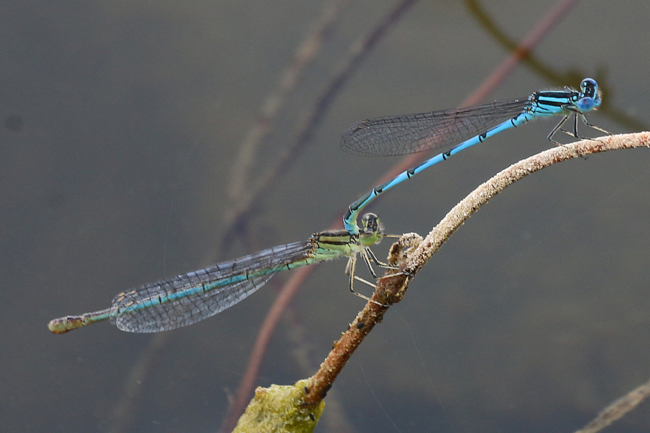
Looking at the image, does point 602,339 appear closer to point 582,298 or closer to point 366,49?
point 582,298

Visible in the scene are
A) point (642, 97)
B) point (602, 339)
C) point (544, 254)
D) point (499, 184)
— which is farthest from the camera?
point (642, 97)

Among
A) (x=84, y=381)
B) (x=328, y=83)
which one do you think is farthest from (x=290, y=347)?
(x=328, y=83)

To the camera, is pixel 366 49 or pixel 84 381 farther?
pixel 366 49

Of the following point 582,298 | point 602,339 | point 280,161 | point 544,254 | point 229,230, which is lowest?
point 602,339

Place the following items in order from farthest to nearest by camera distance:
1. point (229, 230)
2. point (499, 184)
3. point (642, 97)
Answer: point (229, 230)
point (642, 97)
point (499, 184)

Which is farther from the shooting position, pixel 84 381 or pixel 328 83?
pixel 328 83

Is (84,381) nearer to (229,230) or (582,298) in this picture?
(229,230)

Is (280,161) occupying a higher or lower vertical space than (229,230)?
higher

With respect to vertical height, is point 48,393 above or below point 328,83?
→ below

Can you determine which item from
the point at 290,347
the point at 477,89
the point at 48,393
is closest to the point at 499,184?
the point at 290,347
